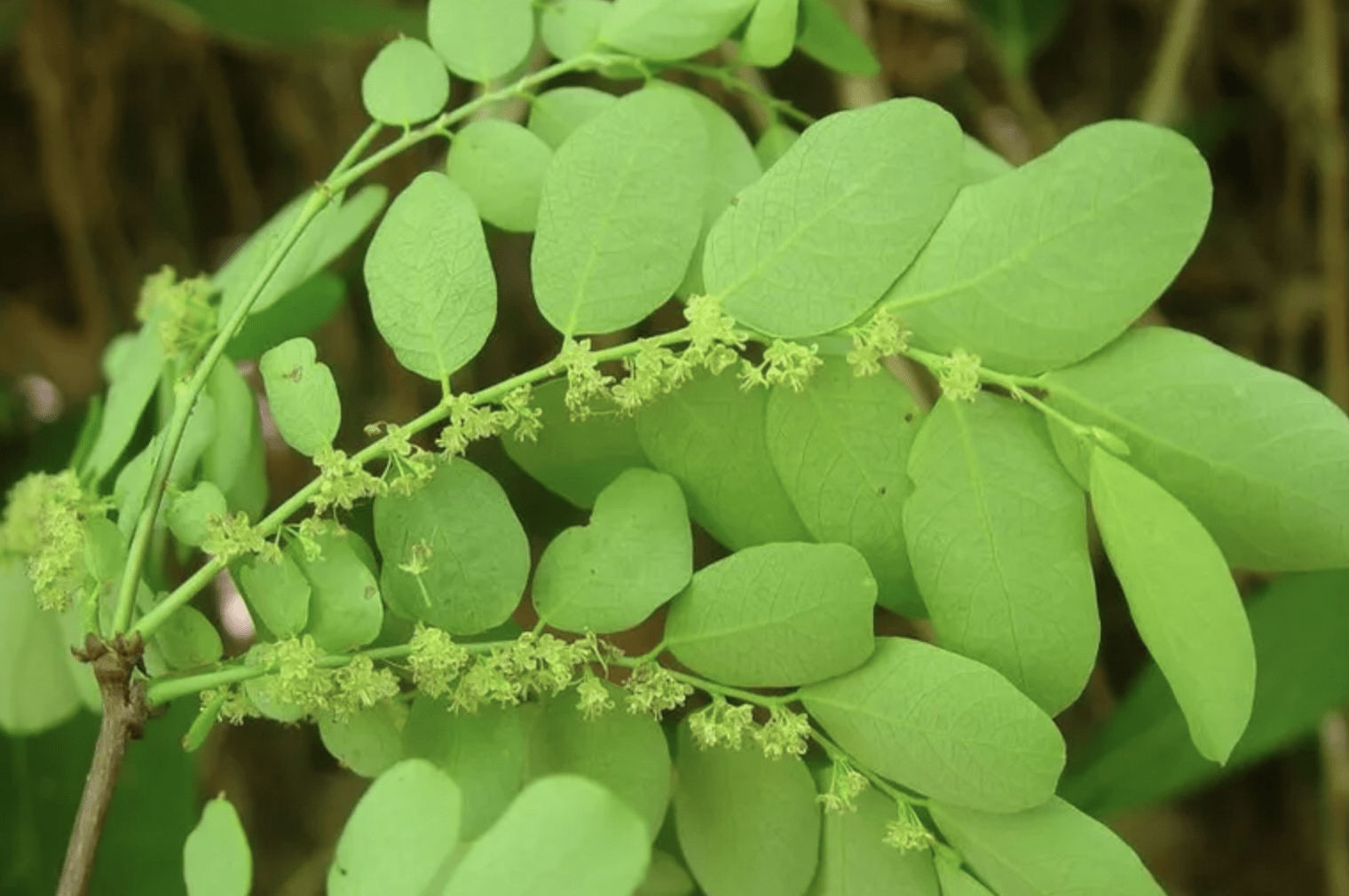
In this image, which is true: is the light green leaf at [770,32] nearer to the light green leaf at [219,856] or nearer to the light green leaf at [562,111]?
the light green leaf at [562,111]

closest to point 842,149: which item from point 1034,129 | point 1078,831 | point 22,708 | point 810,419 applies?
point 810,419

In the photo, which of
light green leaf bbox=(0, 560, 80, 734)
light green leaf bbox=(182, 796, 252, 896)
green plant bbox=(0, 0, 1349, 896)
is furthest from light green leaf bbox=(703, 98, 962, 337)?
light green leaf bbox=(0, 560, 80, 734)

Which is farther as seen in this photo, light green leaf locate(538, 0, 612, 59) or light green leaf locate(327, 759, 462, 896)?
light green leaf locate(538, 0, 612, 59)

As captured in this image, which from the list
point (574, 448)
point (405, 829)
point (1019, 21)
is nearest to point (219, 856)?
point (405, 829)

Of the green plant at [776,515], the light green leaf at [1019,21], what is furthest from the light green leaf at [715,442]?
the light green leaf at [1019,21]

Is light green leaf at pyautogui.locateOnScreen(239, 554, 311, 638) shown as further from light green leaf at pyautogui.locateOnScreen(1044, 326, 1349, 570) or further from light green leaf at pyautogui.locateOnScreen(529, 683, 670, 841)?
light green leaf at pyautogui.locateOnScreen(1044, 326, 1349, 570)

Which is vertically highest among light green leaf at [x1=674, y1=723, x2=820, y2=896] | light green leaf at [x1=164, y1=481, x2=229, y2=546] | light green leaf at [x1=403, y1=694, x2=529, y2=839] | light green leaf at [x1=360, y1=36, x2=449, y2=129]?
light green leaf at [x1=360, y1=36, x2=449, y2=129]
